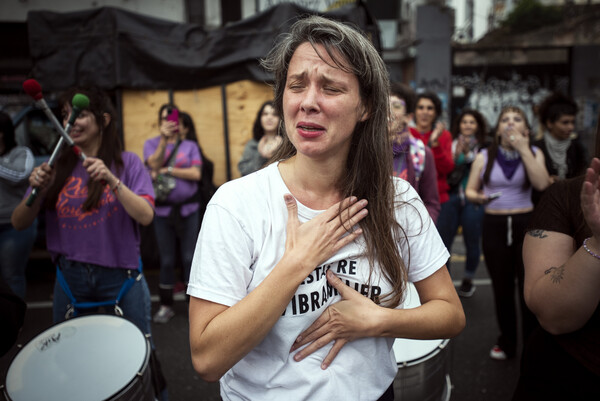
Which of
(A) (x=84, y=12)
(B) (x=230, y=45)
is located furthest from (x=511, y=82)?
(A) (x=84, y=12)

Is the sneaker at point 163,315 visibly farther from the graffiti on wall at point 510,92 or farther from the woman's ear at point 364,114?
the graffiti on wall at point 510,92

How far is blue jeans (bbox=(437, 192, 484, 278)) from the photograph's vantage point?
4504 mm

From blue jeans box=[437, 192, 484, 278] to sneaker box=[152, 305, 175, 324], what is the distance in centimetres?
288

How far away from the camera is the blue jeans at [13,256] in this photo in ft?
12.1

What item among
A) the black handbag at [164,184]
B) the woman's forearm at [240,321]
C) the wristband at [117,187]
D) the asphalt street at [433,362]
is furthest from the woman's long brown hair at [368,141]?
the black handbag at [164,184]

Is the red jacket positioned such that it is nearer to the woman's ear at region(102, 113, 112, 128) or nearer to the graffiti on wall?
the woman's ear at region(102, 113, 112, 128)

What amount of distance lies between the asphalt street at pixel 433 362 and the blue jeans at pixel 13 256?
0.47 m

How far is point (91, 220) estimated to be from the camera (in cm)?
247

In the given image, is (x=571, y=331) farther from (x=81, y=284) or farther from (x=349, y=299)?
(x=81, y=284)

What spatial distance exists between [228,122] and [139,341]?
15.7 feet

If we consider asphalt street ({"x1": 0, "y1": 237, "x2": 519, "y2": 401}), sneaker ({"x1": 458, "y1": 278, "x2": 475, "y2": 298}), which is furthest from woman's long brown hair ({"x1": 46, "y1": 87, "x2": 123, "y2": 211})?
sneaker ({"x1": 458, "y1": 278, "x2": 475, "y2": 298})

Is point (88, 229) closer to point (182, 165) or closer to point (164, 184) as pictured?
point (164, 184)

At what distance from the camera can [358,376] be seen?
4.38 ft

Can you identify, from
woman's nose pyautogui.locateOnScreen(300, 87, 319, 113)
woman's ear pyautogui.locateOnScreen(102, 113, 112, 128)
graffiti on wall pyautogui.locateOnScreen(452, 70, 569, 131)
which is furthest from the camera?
graffiti on wall pyautogui.locateOnScreen(452, 70, 569, 131)
